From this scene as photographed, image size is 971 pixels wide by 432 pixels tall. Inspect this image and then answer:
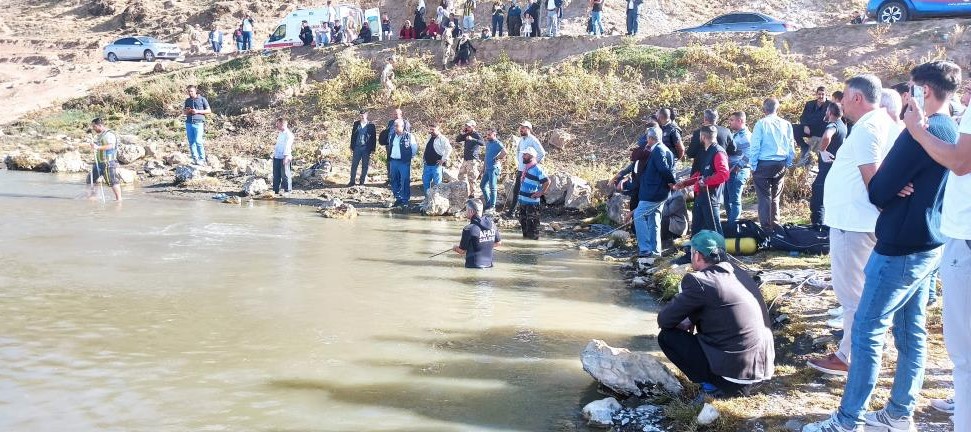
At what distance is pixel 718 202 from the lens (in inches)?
407

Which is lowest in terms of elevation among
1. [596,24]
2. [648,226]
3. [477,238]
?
[477,238]

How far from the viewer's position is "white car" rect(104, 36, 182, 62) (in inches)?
1405

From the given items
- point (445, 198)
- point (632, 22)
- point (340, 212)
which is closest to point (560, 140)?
point (445, 198)

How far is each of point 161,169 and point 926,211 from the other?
19.2 meters

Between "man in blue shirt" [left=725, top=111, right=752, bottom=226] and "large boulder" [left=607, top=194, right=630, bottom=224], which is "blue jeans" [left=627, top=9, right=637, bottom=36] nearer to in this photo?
"large boulder" [left=607, top=194, right=630, bottom=224]

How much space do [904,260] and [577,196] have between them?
10914mm

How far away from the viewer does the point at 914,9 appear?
21.5 meters

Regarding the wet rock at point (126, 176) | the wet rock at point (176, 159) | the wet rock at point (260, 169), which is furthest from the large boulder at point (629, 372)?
the wet rock at point (176, 159)

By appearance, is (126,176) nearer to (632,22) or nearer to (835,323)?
(632,22)

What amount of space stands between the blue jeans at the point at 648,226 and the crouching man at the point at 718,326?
5082mm

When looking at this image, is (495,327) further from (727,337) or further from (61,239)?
(61,239)

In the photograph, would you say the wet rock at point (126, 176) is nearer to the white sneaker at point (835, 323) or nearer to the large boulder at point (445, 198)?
the large boulder at point (445, 198)

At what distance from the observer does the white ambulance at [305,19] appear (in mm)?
32219

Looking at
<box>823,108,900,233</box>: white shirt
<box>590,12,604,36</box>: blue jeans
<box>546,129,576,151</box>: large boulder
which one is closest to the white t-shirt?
<box>823,108,900,233</box>: white shirt
